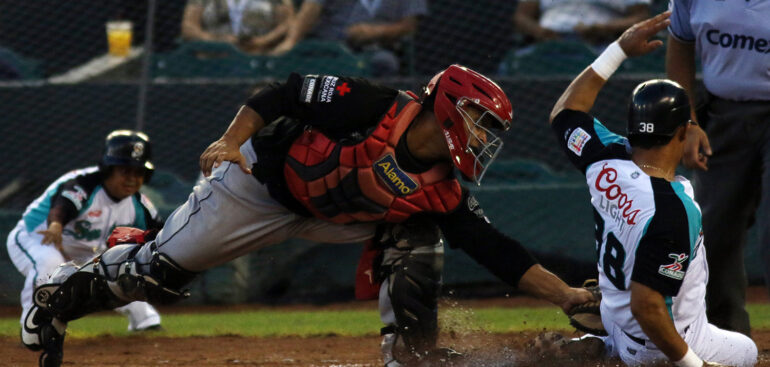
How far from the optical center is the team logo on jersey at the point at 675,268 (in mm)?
3727

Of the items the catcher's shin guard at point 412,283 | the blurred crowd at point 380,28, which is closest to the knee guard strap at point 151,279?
the catcher's shin guard at point 412,283

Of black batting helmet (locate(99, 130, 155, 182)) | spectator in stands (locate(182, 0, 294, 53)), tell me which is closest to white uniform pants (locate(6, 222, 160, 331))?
black batting helmet (locate(99, 130, 155, 182))

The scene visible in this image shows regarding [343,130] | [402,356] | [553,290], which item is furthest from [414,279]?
[343,130]

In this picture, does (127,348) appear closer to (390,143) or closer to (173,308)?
(173,308)

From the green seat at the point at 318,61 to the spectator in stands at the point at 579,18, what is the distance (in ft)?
5.62

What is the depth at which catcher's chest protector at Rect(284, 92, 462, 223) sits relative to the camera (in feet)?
13.5

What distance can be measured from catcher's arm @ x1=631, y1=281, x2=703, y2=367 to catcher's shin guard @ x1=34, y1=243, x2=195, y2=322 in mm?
2048

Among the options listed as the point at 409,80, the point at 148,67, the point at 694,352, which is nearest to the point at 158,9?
the point at 148,67

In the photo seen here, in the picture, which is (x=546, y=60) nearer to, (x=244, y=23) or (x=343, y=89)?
(x=244, y=23)

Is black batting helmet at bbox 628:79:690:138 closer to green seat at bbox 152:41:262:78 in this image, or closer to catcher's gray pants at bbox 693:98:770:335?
catcher's gray pants at bbox 693:98:770:335

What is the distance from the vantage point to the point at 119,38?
1020 centimetres

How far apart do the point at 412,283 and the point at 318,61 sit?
16.2 feet

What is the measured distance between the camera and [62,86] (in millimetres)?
9078

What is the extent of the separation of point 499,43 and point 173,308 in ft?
13.2
